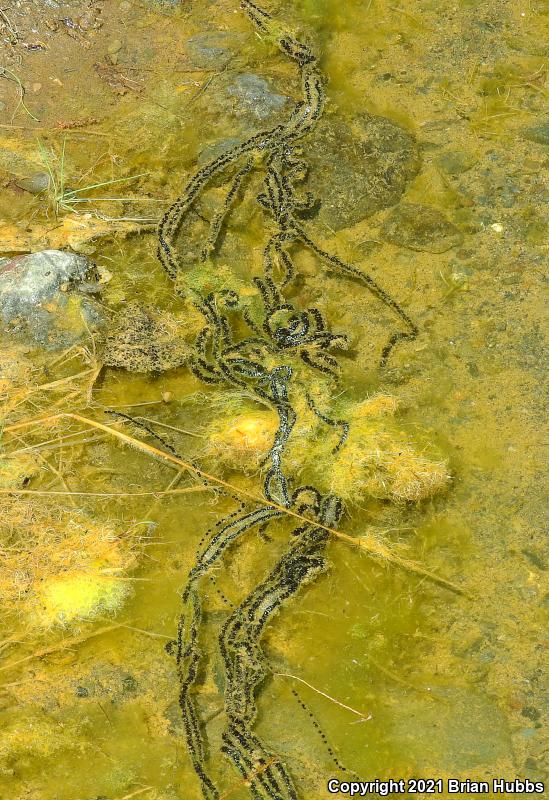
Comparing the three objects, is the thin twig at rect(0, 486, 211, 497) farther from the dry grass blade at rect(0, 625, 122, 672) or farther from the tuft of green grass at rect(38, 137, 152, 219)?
the tuft of green grass at rect(38, 137, 152, 219)

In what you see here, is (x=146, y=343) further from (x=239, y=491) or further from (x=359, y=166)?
(x=359, y=166)

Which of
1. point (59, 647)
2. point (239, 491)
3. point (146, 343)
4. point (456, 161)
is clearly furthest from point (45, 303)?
point (456, 161)

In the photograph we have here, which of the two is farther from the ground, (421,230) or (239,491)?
(421,230)

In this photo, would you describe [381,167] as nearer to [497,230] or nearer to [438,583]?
[497,230]

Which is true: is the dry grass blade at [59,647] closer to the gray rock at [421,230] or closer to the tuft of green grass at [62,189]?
the tuft of green grass at [62,189]

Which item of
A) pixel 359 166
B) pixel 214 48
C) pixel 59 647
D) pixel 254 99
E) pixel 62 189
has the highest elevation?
pixel 214 48

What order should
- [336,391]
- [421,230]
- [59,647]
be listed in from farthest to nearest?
[421,230] < [336,391] < [59,647]

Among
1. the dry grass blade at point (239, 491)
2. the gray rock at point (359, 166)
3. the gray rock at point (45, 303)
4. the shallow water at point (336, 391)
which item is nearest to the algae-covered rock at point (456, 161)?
the shallow water at point (336, 391)
